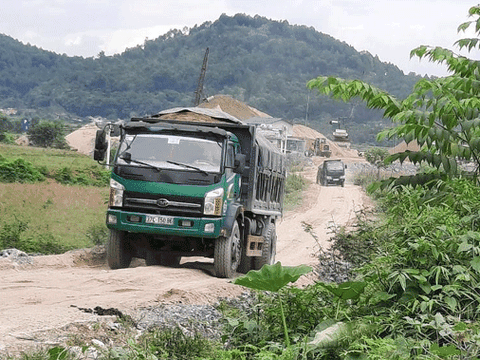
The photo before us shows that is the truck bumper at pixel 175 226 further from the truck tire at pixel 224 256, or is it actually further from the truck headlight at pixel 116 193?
the truck tire at pixel 224 256

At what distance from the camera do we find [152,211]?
14.4 metres

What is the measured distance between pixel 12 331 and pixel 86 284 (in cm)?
442

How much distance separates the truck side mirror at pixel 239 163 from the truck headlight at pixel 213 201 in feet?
2.53

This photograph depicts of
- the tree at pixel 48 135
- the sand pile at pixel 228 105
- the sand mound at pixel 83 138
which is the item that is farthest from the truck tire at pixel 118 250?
the sand pile at pixel 228 105

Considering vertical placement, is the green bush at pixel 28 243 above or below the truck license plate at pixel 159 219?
below

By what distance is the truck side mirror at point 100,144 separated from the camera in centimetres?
1368

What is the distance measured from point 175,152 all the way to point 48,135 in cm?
7460

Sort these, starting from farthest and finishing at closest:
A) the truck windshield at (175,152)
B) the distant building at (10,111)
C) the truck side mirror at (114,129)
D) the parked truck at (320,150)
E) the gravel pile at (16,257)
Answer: the distant building at (10,111) → the parked truck at (320,150) → the gravel pile at (16,257) → the truck side mirror at (114,129) → the truck windshield at (175,152)

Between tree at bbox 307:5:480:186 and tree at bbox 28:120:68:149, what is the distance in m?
79.8

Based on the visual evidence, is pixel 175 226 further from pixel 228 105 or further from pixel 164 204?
pixel 228 105

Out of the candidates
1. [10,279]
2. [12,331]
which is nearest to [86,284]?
[10,279]

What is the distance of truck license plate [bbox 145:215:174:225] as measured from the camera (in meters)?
14.2

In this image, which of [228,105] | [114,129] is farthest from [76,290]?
[228,105]

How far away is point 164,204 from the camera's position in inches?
560
